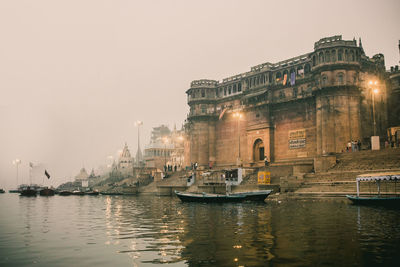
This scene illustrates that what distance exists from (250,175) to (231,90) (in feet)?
75.7

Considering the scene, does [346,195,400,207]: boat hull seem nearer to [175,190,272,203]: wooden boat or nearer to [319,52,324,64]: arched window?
[175,190,272,203]: wooden boat

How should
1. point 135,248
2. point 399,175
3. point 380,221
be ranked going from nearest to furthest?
point 135,248 < point 380,221 < point 399,175

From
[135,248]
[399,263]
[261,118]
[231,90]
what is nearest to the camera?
[399,263]

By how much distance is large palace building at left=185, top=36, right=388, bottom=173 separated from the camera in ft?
166

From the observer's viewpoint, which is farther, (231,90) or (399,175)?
(231,90)

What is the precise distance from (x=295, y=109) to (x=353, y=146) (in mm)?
13977

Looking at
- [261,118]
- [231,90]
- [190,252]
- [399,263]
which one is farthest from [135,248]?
[231,90]

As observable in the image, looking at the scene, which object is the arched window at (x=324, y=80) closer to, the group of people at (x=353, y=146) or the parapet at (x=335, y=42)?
the parapet at (x=335, y=42)

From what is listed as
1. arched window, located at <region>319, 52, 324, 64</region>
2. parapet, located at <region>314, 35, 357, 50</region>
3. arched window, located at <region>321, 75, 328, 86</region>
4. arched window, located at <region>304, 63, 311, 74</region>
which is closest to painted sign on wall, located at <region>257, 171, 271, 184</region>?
arched window, located at <region>321, 75, 328, 86</region>

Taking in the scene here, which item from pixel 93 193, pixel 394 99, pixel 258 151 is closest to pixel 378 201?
pixel 394 99

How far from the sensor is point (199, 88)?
73.4 meters

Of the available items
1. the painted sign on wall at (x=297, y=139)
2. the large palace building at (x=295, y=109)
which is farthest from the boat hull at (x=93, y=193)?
the painted sign on wall at (x=297, y=139)

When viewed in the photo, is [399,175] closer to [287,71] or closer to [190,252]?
[190,252]

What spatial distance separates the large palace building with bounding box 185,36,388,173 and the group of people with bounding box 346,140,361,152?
1.33 m
